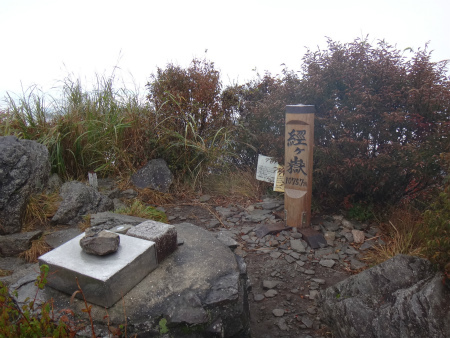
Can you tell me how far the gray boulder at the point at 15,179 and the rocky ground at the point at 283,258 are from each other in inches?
64.2

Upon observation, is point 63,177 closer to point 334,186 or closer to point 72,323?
point 72,323

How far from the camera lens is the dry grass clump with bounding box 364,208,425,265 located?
3.19 m

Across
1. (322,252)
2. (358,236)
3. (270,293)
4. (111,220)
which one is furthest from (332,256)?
(111,220)

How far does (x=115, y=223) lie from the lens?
322 cm

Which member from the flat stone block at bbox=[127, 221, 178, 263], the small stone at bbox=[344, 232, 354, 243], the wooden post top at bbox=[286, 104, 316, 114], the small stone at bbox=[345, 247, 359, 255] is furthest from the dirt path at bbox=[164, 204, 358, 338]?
the wooden post top at bbox=[286, 104, 316, 114]

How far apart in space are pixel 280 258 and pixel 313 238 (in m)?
0.46

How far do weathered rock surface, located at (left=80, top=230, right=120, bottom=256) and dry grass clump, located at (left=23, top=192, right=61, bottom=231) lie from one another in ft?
5.91

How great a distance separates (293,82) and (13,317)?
3670 millimetres

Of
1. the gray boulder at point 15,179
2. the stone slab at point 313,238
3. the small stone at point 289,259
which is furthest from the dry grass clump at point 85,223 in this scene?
the stone slab at point 313,238

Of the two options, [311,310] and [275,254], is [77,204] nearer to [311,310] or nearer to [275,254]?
[275,254]

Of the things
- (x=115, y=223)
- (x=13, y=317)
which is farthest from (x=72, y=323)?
(x=115, y=223)

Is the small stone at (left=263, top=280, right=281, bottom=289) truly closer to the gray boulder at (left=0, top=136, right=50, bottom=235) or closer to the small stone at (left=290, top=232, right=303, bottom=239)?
the small stone at (left=290, top=232, right=303, bottom=239)

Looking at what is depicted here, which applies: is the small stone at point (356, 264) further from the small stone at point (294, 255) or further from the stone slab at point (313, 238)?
the small stone at point (294, 255)

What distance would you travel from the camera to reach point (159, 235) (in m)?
2.53
